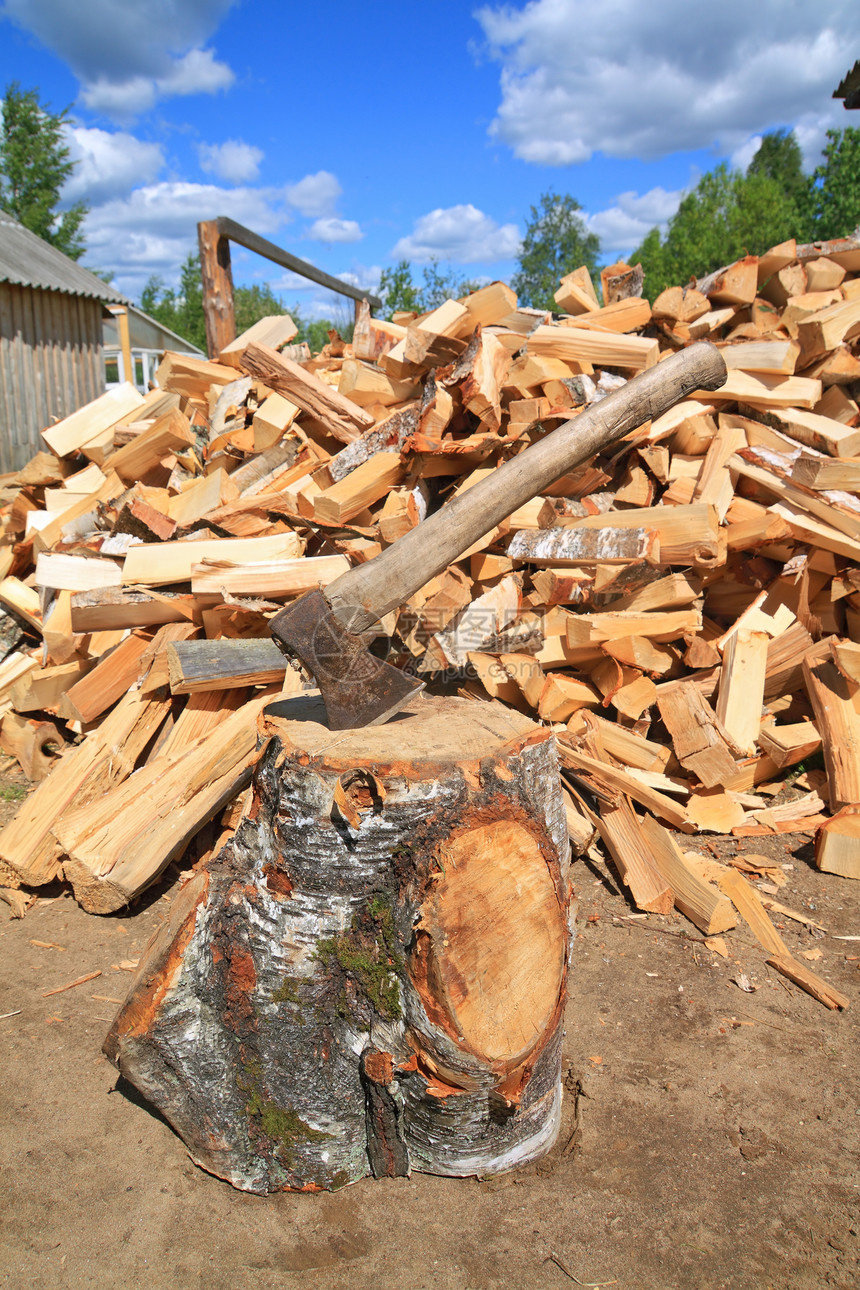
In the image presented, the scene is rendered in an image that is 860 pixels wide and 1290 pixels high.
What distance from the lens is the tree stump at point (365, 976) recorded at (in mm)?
1990

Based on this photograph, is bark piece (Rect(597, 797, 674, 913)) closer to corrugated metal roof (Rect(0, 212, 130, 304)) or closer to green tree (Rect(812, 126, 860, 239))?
corrugated metal roof (Rect(0, 212, 130, 304))

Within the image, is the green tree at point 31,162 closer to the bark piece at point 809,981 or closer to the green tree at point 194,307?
the green tree at point 194,307

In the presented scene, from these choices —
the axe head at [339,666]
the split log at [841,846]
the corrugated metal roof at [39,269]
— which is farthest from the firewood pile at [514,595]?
the corrugated metal roof at [39,269]

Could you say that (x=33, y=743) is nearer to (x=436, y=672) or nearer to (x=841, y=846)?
(x=436, y=672)

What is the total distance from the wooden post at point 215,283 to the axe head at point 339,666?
5.36 metres

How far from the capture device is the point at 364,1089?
216 cm

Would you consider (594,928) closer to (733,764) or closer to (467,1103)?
(733,764)

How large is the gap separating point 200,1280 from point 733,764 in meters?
2.93

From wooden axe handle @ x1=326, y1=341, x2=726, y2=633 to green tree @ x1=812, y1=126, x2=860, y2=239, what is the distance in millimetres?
31979

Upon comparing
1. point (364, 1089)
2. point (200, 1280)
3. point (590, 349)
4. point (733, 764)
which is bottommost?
point (200, 1280)

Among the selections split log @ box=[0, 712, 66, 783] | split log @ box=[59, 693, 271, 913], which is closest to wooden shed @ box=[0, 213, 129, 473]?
split log @ box=[0, 712, 66, 783]

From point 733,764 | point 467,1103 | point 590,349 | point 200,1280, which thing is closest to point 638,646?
point 733,764

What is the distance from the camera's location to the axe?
2.20m

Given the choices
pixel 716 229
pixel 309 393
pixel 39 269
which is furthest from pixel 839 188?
pixel 309 393
